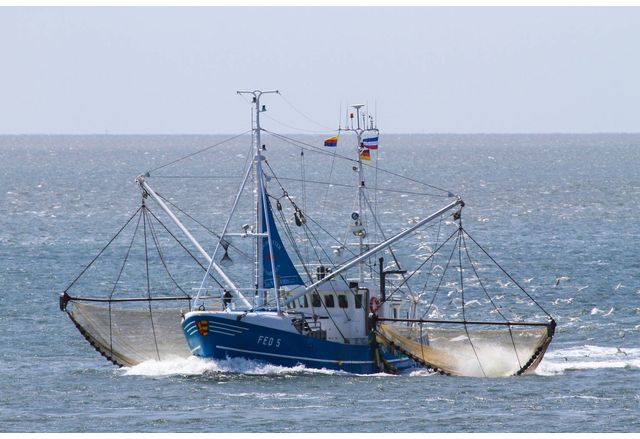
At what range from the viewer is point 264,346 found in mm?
63406

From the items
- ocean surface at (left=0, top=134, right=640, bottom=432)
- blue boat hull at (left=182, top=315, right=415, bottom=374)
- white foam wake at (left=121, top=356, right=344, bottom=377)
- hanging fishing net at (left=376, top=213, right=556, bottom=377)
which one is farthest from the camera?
hanging fishing net at (left=376, top=213, right=556, bottom=377)

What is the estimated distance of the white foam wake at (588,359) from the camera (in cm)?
6638

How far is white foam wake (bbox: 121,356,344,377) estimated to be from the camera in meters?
63.3

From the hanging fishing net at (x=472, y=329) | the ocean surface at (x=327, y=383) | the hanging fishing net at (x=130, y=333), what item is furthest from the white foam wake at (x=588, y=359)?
the hanging fishing net at (x=130, y=333)

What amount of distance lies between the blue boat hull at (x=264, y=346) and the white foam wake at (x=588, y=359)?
24.9 feet

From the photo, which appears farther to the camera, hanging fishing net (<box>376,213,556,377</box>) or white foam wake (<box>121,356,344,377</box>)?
hanging fishing net (<box>376,213,556,377</box>)

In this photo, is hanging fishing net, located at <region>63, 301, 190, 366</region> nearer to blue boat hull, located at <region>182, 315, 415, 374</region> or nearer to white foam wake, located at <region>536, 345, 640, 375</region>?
blue boat hull, located at <region>182, 315, 415, 374</region>

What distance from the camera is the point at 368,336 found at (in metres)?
66.6

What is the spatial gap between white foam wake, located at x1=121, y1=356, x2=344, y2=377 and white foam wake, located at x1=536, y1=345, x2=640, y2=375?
8.87 meters

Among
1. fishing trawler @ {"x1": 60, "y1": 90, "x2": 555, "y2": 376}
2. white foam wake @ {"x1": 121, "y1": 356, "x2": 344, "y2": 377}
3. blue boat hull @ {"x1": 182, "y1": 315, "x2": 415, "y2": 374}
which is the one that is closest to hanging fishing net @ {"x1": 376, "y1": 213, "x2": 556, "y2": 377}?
fishing trawler @ {"x1": 60, "y1": 90, "x2": 555, "y2": 376}

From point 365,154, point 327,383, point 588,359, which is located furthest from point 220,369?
point 588,359

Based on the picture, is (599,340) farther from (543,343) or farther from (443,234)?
(443,234)

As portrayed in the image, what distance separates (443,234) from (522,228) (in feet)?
23.6

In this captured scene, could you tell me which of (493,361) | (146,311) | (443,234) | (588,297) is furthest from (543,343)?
(443,234)
